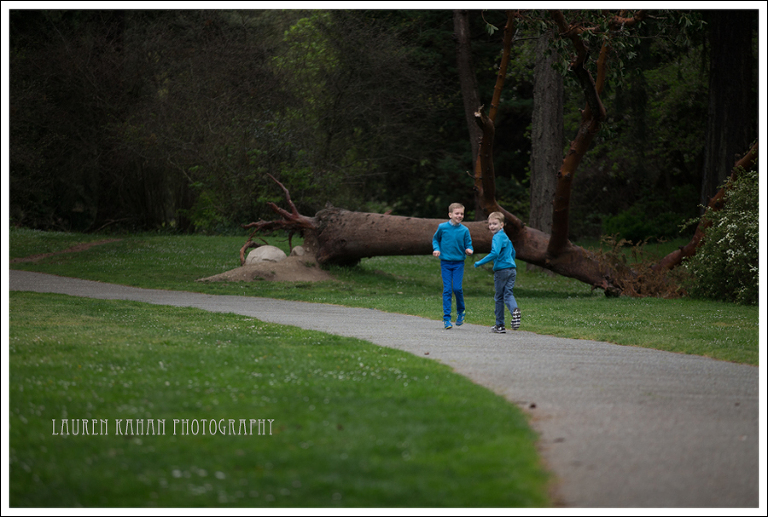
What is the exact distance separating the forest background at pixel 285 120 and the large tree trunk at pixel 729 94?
4444 mm

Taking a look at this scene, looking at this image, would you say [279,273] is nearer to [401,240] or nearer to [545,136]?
[401,240]

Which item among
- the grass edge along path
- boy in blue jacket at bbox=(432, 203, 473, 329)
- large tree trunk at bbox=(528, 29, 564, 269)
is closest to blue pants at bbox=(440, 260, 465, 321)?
boy in blue jacket at bbox=(432, 203, 473, 329)

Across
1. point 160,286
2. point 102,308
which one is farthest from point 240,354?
point 160,286

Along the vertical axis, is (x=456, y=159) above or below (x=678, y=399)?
above

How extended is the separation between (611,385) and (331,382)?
2.67 metres

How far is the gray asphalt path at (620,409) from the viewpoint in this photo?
170 inches

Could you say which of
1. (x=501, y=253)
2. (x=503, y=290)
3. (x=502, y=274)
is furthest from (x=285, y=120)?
(x=503, y=290)

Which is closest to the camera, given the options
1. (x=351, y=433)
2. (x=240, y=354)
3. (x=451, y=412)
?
(x=351, y=433)

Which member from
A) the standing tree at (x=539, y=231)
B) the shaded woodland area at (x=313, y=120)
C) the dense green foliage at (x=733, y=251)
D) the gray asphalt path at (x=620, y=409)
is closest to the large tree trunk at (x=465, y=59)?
the shaded woodland area at (x=313, y=120)

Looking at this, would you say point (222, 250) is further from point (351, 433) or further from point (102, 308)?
point (351, 433)

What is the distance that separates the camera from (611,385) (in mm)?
6793

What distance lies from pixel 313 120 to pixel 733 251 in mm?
21829

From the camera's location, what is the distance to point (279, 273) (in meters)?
19.2

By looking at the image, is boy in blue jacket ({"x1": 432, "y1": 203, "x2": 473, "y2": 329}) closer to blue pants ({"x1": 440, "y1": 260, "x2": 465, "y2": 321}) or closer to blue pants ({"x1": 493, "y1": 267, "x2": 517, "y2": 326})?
blue pants ({"x1": 440, "y1": 260, "x2": 465, "y2": 321})
